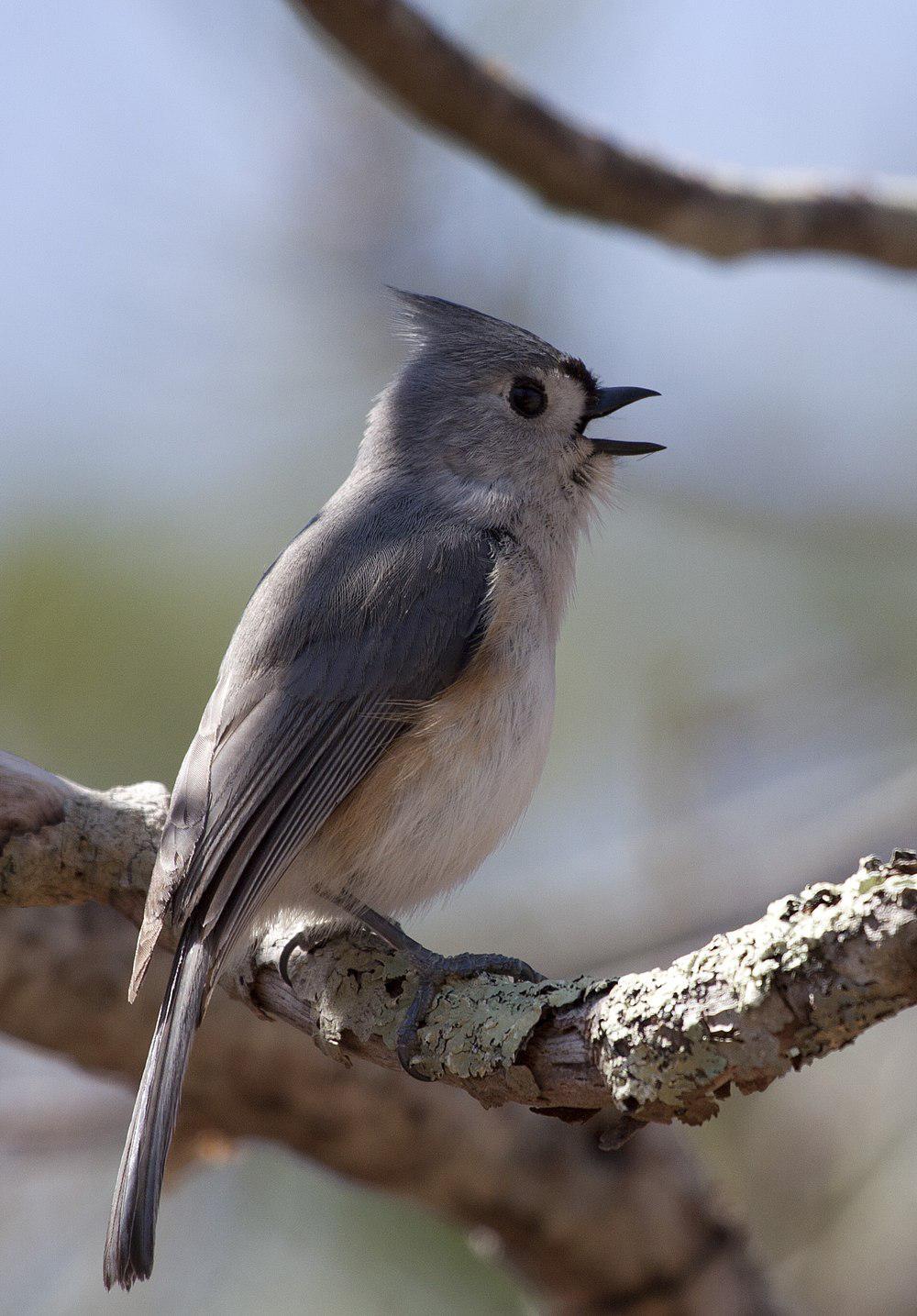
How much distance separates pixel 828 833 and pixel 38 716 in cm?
241

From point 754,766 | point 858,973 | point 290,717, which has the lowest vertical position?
point 858,973

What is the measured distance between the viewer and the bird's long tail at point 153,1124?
165 centimetres

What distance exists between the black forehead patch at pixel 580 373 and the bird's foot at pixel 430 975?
1.43 m

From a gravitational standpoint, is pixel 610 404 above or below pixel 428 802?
above

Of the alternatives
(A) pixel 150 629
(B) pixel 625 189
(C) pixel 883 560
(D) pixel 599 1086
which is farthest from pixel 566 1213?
(C) pixel 883 560

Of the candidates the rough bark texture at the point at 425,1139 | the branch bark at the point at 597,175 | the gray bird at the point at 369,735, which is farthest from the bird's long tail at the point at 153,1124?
the branch bark at the point at 597,175

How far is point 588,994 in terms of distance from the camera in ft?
5.32

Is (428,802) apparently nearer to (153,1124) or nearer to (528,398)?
(153,1124)

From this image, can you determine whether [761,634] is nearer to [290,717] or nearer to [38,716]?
[38,716]

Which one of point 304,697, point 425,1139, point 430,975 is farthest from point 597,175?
point 425,1139

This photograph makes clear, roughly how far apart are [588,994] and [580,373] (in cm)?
170

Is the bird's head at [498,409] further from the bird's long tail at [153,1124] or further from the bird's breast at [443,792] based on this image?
the bird's long tail at [153,1124]

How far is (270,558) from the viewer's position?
4172 mm

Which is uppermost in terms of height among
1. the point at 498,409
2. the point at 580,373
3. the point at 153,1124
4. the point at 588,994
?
the point at 580,373
